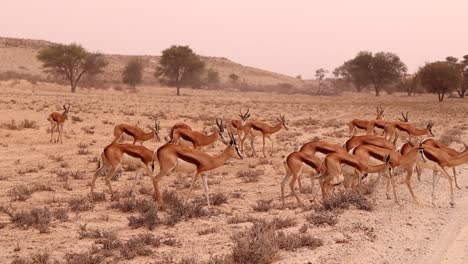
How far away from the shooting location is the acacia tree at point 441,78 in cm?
5909

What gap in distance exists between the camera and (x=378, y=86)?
80.7 metres

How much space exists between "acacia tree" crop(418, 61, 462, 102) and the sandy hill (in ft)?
162

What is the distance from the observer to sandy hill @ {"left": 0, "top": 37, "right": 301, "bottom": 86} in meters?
87.6

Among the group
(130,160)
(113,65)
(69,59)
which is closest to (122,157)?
(130,160)

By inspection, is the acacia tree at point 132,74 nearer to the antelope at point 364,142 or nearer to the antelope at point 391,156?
the antelope at point 364,142

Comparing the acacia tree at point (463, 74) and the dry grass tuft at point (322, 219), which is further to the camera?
the acacia tree at point (463, 74)

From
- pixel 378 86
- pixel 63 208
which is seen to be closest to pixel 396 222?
pixel 63 208

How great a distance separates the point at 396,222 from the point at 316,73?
10051cm

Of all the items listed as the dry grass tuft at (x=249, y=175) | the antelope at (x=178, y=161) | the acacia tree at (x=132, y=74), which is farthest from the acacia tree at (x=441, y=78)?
the antelope at (x=178, y=161)

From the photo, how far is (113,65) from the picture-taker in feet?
331

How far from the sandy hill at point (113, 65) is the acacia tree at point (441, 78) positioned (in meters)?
49.5

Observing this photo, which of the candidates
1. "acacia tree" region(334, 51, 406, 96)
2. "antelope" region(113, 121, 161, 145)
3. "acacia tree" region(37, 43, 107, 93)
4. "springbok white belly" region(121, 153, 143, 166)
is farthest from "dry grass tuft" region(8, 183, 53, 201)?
"acacia tree" region(334, 51, 406, 96)

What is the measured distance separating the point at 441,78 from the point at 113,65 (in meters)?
63.7

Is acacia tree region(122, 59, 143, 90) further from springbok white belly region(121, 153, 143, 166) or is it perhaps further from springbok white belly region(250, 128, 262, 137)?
springbok white belly region(121, 153, 143, 166)
